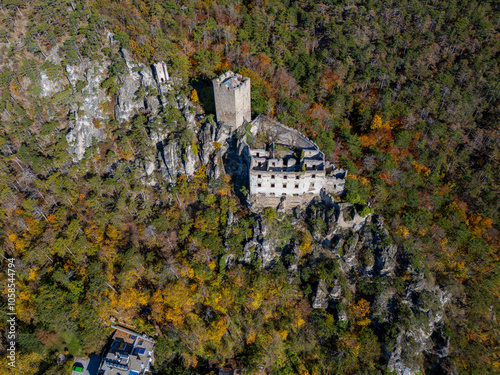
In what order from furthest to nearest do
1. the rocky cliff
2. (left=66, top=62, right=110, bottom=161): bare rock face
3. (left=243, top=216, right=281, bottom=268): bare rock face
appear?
(left=66, top=62, right=110, bottom=161): bare rock face < (left=243, top=216, right=281, bottom=268): bare rock face < the rocky cliff

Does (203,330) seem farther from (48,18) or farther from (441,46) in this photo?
(441,46)

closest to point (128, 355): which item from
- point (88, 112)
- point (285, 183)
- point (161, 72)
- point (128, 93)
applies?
point (285, 183)

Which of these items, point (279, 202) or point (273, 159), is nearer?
point (273, 159)

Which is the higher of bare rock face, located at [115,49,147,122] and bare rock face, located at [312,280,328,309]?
bare rock face, located at [115,49,147,122]

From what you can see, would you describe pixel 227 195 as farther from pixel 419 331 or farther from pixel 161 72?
pixel 419 331

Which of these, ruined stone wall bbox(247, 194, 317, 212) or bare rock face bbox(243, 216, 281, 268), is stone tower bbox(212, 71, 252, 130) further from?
bare rock face bbox(243, 216, 281, 268)

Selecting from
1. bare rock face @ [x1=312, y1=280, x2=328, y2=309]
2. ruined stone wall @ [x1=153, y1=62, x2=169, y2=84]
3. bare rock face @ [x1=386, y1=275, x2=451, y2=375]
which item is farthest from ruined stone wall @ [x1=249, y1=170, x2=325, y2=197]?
ruined stone wall @ [x1=153, y1=62, x2=169, y2=84]

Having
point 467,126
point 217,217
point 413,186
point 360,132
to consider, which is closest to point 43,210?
point 217,217

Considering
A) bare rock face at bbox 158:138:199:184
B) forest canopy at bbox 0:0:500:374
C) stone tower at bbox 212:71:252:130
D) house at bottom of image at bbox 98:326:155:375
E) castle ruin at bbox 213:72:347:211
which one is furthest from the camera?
bare rock face at bbox 158:138:199:184
